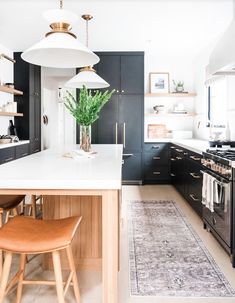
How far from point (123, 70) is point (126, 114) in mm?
844

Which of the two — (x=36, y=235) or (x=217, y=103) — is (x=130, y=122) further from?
(x=36, y=235)

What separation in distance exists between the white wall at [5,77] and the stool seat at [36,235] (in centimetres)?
438

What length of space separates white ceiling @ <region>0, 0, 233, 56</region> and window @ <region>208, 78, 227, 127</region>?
0.76 meters

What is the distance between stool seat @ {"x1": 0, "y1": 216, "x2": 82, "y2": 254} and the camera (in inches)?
63.2

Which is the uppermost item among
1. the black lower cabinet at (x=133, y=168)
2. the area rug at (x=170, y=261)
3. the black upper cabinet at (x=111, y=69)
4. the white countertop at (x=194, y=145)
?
the black upper cabinet at (x=111, y=69)

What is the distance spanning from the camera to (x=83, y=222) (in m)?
2.53

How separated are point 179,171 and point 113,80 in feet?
7.38

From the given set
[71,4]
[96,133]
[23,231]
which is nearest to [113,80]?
[96,133]

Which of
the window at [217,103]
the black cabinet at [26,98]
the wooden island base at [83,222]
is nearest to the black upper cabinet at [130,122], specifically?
the window at [217,103]

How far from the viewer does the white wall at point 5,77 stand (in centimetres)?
584

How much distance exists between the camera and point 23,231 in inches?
70.4

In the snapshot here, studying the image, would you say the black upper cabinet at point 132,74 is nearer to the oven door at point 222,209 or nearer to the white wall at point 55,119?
the white wall at point 55,119

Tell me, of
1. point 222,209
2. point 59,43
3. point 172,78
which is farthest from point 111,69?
point 59,43

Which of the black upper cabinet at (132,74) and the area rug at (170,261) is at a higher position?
the black upper cabinet at (132,74)
